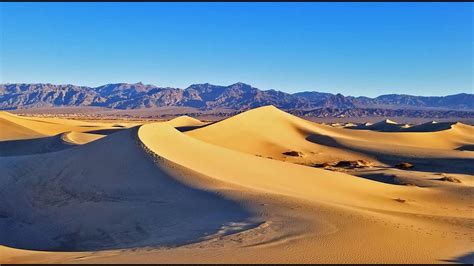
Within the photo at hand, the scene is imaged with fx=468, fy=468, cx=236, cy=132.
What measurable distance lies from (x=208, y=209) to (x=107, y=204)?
138 inches

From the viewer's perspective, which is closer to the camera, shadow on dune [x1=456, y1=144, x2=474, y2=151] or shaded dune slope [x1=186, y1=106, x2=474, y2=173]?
shaded dune slope [x1=186, y1=106, x2=474, y2=173]

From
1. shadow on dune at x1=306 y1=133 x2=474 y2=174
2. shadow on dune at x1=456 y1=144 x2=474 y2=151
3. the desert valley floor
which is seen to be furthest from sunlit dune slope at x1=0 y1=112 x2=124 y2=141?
shadow on dune at x1=456 y1=144 x2=474 y2=151

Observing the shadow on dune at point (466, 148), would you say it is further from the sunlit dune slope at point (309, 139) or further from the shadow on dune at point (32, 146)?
the shadow on dune at point (32, 146)

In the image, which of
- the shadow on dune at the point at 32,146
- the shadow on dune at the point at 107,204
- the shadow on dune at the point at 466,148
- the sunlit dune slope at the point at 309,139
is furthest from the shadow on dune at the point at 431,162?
the shadow on dune at the point at 32,146

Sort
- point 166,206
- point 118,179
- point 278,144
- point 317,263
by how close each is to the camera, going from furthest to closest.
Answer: point 278,144 < point 118,179 < point 166,206 < point 317,263

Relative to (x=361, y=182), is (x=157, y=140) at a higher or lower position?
higher

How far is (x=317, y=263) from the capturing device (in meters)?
8.04

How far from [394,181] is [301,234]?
556 inches

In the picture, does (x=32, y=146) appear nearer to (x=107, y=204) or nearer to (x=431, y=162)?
(x=107, y=204)

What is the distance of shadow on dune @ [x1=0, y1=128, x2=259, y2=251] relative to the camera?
11.2m

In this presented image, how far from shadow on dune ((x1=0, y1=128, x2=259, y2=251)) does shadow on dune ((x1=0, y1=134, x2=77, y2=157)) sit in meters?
11.0

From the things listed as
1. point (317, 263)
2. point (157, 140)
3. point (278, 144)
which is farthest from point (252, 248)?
point (278, 144)

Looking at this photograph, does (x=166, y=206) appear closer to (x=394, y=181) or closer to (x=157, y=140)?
(x=157, y=140)

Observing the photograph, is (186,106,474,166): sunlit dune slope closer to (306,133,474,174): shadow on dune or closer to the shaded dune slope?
the shaded dune slope
